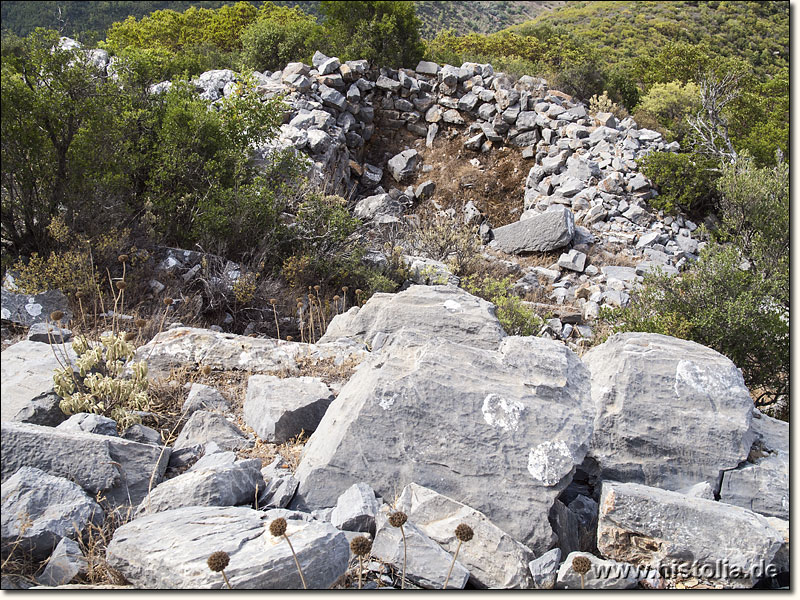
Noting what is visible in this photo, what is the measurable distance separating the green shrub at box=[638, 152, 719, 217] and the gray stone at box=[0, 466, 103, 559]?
1157cm

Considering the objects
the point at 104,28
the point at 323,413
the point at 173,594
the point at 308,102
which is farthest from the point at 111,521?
the point at 308,102

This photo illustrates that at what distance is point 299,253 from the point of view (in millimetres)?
7887

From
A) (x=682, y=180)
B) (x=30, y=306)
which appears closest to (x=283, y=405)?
(x=30, y=306)

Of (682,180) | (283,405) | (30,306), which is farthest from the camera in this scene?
(682,180)

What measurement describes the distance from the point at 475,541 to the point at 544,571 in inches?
13.8

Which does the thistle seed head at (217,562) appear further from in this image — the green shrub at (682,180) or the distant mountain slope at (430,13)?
the green shrub at (682,180)

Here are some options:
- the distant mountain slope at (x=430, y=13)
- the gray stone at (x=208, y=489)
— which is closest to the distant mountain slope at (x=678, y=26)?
the distant mountain slope at (x=430, y=13)

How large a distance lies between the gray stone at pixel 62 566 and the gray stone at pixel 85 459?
41cm

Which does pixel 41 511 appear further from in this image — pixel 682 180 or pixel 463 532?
pixel 682 180

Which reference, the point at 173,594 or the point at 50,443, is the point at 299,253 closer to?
the point at 50,443

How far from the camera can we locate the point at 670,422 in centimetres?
380

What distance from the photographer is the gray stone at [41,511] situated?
2.74 metres

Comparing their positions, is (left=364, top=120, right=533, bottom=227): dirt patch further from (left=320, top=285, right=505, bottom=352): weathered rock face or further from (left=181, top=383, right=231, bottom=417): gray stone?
(left=181, top=383, right=231, bottom=417): gray stone

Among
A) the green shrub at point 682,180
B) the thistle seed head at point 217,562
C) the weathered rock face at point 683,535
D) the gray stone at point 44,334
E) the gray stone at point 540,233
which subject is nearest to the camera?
the thistle seed head at point 217,562
